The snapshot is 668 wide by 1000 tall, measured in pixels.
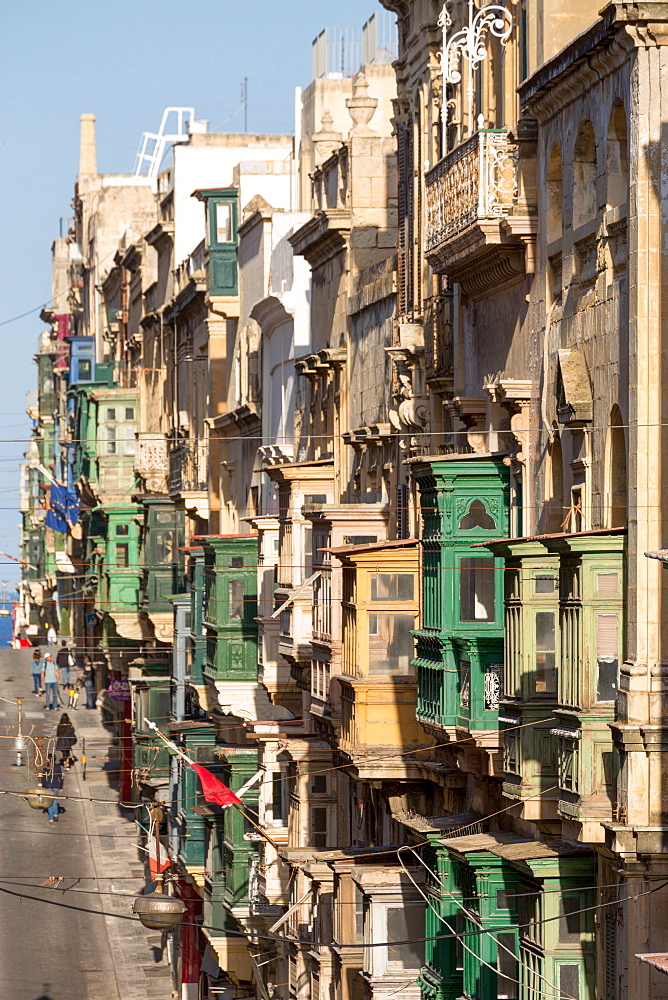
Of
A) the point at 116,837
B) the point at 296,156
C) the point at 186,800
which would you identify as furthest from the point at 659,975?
the point at 116,837

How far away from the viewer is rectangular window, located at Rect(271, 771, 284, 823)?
37406mm

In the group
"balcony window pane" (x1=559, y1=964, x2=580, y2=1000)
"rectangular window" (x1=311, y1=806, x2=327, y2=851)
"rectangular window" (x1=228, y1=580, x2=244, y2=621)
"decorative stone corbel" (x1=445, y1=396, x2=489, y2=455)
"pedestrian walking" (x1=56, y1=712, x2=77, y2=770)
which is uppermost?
"decorative stone corbel" (x1=445, y1=396, x2=489, y2=455)

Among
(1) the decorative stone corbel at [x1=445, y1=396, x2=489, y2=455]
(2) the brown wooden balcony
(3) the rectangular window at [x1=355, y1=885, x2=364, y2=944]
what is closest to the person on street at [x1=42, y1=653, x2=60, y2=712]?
(3) the rectangular window at [x1=355, y1=885, x2=364, y2=944]

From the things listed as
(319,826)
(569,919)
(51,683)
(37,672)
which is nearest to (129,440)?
(51,683)

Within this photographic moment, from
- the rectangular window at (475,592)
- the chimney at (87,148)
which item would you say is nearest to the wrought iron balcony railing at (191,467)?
the rectangular window at (475,592)

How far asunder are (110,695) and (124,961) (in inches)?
902

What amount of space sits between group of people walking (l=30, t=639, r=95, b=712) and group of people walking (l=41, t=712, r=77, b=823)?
39.6ft

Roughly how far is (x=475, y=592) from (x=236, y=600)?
1754 cm

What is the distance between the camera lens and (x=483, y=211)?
2348 cm

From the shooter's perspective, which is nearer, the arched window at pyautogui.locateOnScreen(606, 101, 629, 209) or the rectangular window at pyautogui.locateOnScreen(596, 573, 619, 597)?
the rectangular window at pyautogui.locateOnScreen(596, 573, 619, 597)

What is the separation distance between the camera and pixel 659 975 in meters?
19.1

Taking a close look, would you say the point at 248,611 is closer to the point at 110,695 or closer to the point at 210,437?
the point at 210,437

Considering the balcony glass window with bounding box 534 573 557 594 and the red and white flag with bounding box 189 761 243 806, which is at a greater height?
the balcony glass window with bounding box 534 573 557 594

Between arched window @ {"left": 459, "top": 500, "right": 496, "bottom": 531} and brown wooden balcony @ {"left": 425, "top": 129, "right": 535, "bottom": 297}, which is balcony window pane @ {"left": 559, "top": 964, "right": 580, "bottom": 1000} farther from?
brown wooden balcony @ {"left": 425, "top": 129, "right": 535, "bottom": 297}
